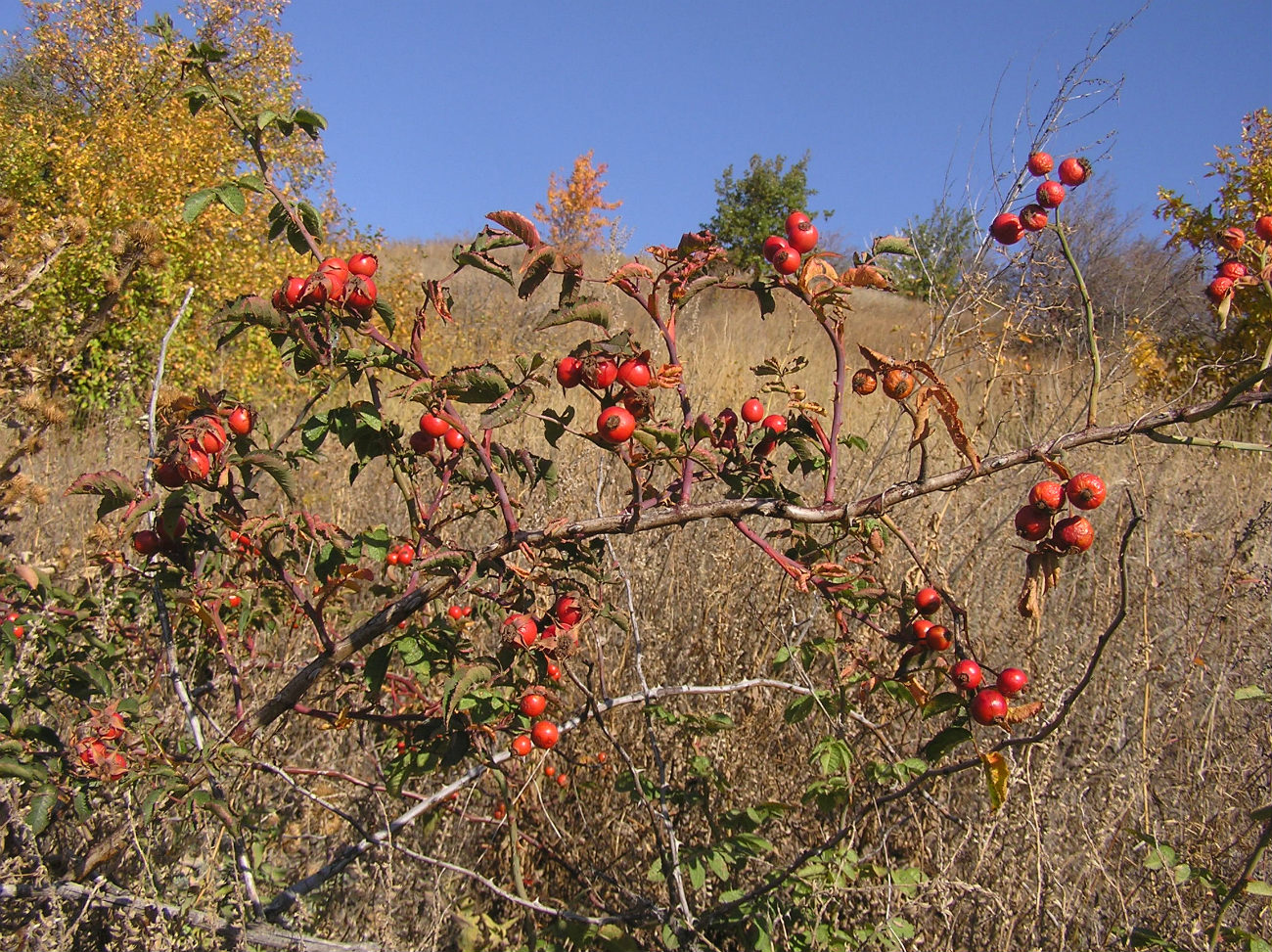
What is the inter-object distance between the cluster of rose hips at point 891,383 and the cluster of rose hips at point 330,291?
57 centimetres

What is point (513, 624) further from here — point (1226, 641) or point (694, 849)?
point (1226, 641)

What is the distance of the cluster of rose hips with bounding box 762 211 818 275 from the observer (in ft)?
3.05

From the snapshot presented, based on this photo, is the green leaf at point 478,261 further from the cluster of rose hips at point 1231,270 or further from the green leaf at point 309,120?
the cluster of rose hips at point 1231,270

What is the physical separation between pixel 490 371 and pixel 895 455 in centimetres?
304

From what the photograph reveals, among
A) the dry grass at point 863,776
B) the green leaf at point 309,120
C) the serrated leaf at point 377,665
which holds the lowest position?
the dry grass at point 863,776

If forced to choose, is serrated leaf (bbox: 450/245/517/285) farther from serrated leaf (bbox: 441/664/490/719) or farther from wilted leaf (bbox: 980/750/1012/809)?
wilted leaf (bbox: 980/750/1012/809)

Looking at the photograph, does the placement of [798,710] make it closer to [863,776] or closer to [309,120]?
[863,776]

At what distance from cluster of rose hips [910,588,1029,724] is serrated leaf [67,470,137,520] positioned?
1028 millimetres

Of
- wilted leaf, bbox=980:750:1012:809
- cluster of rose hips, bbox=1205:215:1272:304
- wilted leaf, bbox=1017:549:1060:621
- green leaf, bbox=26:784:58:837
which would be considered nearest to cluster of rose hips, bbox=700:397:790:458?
wilted leaf, bbox=1017:549:1060:621

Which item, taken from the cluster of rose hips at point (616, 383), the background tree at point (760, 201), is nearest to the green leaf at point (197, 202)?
the cluster of rose hips at point (616, 383)

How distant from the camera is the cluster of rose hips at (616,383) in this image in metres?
0.80

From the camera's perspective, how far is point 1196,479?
3.95 meters

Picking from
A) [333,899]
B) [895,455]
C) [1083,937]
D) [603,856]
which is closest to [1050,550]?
[1083,937]

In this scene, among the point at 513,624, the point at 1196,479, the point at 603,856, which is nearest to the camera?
the point at 513,624
